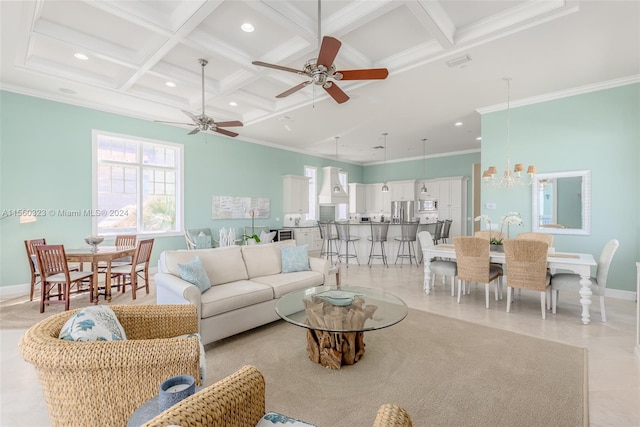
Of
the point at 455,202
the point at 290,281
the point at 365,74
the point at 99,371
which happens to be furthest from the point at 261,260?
the point at 455,202

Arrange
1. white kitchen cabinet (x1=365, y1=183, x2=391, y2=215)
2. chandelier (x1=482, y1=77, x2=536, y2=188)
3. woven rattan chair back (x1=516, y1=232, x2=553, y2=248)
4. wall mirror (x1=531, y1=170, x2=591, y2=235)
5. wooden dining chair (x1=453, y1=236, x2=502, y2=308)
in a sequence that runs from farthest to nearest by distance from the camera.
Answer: white kitchen cabinet (x1=365, y1=183, x2=391, y2=215) < chandelier (x1=482, y1=77, x2=536, y2=188) < wall mirror (x1=531, y1=170, x2=591, y2=235) < woven rattan chair back (x1=516, y1=232, x2=553, y2=248) < wooden dining chair (x1=453, y1=236, x2=502, y2=308)

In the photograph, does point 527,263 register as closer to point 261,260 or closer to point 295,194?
point 261,260

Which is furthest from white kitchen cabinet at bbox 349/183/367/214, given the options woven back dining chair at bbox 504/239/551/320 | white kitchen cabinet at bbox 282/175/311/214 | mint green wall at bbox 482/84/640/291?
woven back dining chair at bbox 504/239/551/320

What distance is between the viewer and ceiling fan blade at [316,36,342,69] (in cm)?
232

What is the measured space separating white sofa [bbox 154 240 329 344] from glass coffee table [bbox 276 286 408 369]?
510 millimetres

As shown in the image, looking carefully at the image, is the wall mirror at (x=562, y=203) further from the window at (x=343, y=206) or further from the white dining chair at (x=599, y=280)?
the window at (x=343, y=206)

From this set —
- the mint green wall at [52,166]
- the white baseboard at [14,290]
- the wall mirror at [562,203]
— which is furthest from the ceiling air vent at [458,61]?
the white baseboard at [14,290]

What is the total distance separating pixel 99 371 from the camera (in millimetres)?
1287

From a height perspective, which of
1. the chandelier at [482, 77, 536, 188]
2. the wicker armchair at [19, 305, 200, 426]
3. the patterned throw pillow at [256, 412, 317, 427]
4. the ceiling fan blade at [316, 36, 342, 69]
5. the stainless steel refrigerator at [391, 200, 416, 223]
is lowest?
the patterned throw pillow at [256, 412, 317, 427]

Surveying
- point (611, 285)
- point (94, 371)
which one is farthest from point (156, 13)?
point (611, 285)

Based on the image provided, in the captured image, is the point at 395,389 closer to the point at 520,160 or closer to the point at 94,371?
the point at 94,371

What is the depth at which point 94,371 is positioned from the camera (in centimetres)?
128

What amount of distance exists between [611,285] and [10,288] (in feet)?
29.6

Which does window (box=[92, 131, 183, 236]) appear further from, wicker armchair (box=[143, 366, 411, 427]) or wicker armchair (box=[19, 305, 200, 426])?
wicker armchair (box=[143, 366, 411, 427])
